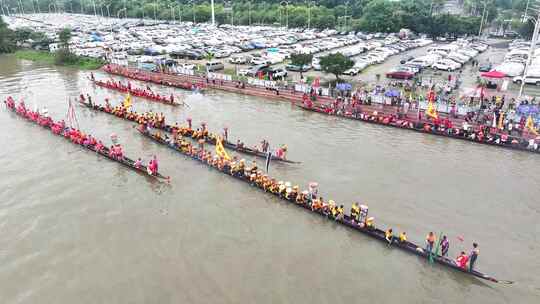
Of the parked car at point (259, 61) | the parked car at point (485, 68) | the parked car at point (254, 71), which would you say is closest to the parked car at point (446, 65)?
the parked car at point (485, 68)

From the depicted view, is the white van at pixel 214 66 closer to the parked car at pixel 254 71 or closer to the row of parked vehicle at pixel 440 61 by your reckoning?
the parked car at pixel 254 71

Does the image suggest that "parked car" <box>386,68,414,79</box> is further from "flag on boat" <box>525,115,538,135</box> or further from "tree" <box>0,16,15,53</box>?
"tree" <box>0,16,15,53</box>

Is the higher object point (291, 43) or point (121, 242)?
point (291, 43)

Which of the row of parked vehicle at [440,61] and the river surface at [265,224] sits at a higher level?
the row of parked vehicle at [440,61]

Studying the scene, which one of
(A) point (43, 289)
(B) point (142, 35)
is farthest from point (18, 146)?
(B) point (142, 35)

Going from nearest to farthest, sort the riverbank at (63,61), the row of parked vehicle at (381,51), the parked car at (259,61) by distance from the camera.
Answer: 1. the row of parked vehicle at (381,51)
2. the parked car at (259,61)
3. the riverbank at (63,61)

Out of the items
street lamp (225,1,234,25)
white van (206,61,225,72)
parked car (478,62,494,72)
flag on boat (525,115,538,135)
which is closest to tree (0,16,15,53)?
white van (206,61,225,72)

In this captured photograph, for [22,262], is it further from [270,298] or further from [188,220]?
[270,298]
